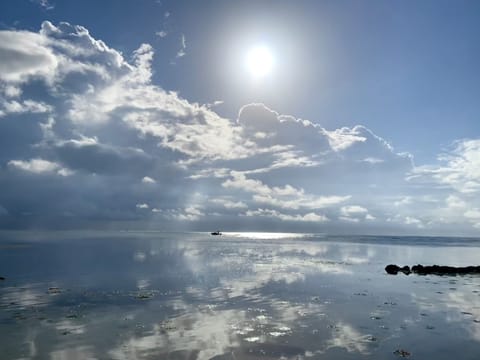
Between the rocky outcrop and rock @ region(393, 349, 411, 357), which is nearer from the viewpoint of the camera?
rock @ region(393, 349, 411, 357)

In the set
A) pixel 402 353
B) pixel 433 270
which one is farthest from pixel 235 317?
pixel 433 270

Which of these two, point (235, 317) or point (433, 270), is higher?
point (433, 270)

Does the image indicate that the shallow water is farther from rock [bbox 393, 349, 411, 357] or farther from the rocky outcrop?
the rocky outcrop

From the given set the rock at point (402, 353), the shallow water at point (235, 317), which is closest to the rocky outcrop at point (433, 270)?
the shallow water at point (235, 317)

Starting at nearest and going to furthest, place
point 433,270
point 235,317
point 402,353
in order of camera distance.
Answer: point 402,353
point 235,317
point 433,270

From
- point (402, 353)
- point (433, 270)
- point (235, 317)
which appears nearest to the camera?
point (402, 353)

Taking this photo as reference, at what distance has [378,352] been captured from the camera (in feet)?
77.2

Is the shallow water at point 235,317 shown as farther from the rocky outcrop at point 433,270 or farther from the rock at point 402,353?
the rocky outcrop at point 433,270

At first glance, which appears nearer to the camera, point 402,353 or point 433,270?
point 402,353

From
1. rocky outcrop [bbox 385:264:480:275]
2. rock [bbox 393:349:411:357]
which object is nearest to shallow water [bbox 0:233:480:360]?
rock [bbox 393:349:411:357]

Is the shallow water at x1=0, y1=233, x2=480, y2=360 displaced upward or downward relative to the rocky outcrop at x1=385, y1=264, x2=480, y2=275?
downward

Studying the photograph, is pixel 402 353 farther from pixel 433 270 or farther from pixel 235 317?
pixel 433 270

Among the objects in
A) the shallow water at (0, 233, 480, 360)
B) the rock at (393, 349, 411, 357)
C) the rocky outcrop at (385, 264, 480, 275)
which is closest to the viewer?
the rock at (393, 349, 411, 357)

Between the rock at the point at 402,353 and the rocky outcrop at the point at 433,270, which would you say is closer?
the rock at the point at 402,353
